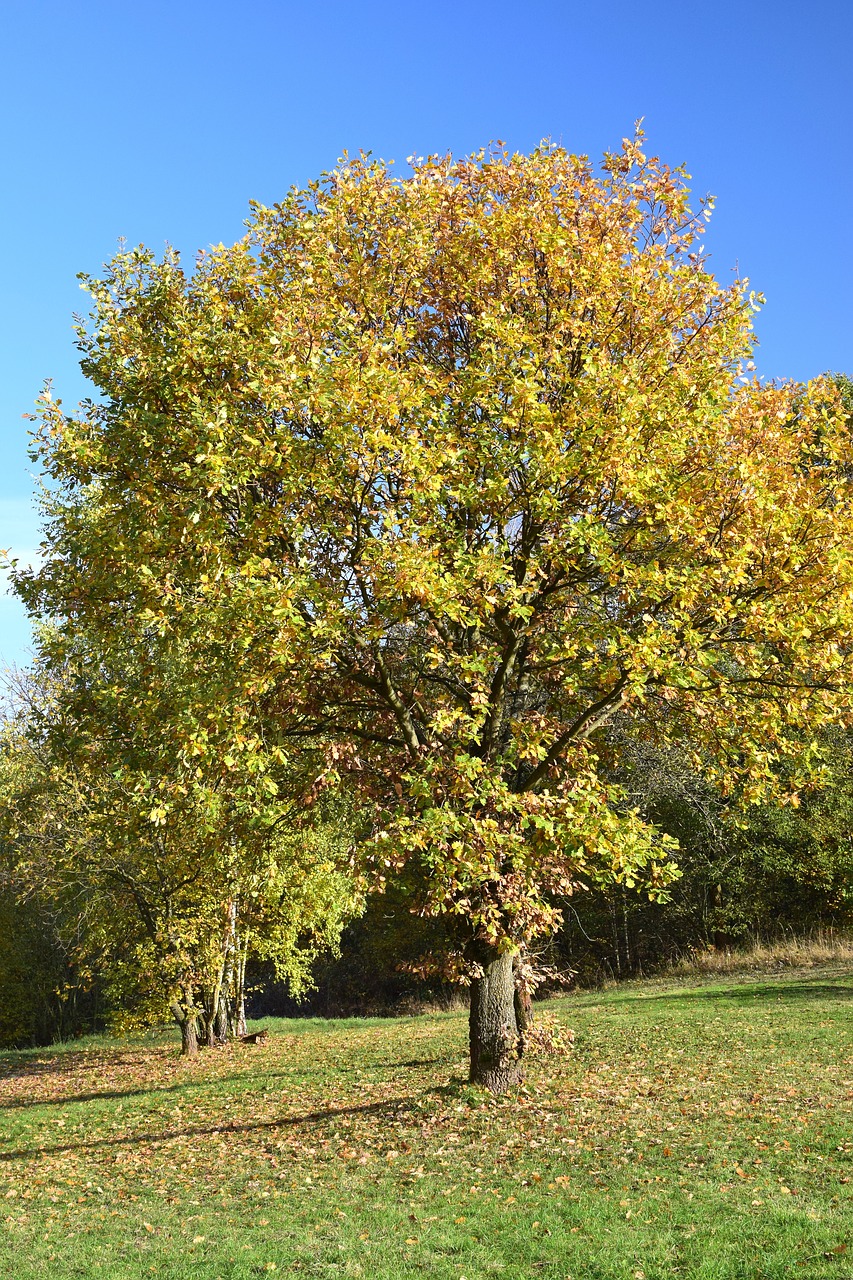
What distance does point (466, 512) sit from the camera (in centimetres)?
1163

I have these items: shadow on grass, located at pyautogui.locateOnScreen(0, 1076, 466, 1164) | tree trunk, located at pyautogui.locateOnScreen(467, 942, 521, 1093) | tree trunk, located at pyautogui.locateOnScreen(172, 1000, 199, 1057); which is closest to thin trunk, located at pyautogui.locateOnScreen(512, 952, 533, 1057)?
tree trunk, located at pyautogui.locateOnScreen(467, 942, 521, 1093)

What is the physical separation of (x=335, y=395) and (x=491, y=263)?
12.0 feet

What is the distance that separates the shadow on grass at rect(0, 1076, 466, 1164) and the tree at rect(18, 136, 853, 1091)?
1064 mm

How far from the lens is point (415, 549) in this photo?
9.16 meters

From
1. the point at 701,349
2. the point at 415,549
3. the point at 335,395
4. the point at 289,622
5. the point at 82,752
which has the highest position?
the point at 701,349

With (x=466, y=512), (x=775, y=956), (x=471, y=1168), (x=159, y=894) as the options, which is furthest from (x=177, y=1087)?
(x=775, y=956)

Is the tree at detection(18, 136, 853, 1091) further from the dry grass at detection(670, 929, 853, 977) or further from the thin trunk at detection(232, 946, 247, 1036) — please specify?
the dry grass at detection(670, 929, 853, 977)

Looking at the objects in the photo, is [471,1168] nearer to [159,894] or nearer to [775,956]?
[159,894]

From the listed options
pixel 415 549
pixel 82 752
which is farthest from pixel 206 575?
pixel 82 752

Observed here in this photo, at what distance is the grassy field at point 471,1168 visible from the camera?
7.34 metres

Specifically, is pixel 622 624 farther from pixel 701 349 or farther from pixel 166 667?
pixel 166 667

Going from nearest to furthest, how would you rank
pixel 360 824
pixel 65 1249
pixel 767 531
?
1. pixel 65 1249
2. pixel 767 531
3. pixel 360 824

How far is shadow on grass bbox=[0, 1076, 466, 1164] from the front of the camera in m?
13.3

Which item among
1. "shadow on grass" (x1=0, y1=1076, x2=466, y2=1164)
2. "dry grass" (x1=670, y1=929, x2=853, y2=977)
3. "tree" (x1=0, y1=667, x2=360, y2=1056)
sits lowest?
"shadow on grass" (x1=0, y1=1076, x2=466, y2=1164)
